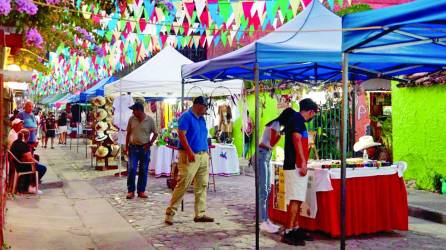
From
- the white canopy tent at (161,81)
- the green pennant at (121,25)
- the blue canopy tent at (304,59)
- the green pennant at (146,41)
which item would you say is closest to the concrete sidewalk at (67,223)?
the blue canopy tent at (304,59)

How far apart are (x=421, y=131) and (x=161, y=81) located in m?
7.55

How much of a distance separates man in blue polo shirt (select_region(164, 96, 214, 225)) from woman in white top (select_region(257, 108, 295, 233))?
3.39 ft

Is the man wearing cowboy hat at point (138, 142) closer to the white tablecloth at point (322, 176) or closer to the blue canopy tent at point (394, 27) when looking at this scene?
the white tablecloth at point (322, 176)

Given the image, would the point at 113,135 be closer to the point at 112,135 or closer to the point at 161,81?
the point at 112,135

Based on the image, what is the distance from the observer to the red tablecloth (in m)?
7.59

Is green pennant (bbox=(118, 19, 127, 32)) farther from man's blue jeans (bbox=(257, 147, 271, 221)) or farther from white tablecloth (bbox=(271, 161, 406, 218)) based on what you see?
white tablecloth (bbox=(271, 161, 406, 218))

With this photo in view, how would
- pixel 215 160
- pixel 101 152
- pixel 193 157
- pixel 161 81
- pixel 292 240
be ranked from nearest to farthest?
pixel 292 240 < pixel 193 157 < pixel 215 160 < pixel 161 81 < pixel 101 152

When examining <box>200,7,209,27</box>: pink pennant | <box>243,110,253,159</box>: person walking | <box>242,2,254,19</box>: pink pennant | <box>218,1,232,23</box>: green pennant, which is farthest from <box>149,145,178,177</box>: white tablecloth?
<box>242,2,254,19</box>: pink pennant

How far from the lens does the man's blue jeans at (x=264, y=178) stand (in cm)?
802

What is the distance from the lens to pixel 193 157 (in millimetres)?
8391

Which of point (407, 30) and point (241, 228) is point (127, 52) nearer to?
point (241, 228)

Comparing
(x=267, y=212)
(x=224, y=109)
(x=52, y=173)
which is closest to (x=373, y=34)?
(x=267, y=212)

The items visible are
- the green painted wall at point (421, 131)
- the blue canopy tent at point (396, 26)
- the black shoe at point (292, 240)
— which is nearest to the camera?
the blue canopy tent at point (396, 26)

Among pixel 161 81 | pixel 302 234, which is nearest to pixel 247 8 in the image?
pixel 302 234
